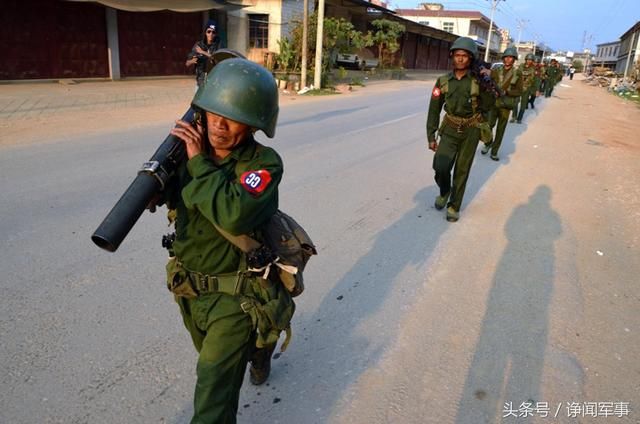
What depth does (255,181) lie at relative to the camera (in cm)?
169

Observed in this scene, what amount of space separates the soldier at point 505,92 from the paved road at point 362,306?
2.28m

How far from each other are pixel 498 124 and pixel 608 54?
112 meters

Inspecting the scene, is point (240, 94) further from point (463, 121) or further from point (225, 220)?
point (463, 121)

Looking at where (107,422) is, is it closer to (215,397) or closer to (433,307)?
(215,397)

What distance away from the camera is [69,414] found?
231 cm

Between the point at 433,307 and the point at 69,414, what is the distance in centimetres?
234

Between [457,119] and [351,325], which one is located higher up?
[457,119]

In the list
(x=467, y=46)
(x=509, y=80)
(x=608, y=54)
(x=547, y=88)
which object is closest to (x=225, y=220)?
(x=467, y=46)

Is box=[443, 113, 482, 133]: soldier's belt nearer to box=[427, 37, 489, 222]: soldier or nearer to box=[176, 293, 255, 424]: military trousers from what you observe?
box=[427, 37, 489, 222]: soldier

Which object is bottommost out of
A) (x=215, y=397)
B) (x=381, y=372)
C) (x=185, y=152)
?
(x=381, y=372)

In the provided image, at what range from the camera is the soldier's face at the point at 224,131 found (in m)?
1.76

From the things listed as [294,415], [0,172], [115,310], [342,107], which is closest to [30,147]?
[0,172]

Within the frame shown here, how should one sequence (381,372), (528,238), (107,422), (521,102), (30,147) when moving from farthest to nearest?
(521,102) → (30,147) → (528,238) → (381,372) → (107,422)

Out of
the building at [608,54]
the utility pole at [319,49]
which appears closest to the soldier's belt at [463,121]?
the utility pole at [319,49]
